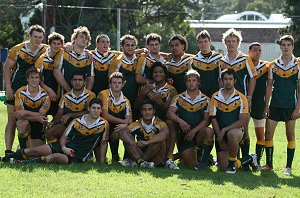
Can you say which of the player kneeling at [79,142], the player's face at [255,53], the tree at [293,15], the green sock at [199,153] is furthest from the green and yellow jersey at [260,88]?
the tree at [293,15]

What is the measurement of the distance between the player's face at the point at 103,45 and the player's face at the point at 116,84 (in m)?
0.72

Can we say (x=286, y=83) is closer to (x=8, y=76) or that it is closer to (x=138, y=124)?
(x=138, y=124)

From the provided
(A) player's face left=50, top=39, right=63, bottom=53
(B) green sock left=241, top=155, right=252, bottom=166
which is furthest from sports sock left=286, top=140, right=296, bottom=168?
(A) player's face left=50, top=39, right=63, bottom=53

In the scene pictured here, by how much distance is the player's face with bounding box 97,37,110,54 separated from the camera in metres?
9.46

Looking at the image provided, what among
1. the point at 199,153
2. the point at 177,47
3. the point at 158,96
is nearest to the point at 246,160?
the point at 199,153

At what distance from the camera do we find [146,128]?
9.02m

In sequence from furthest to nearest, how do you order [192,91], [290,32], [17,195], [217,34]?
[217,34]
[290,32]
[192,91]
[17,195]

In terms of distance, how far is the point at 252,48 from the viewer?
9398 mm

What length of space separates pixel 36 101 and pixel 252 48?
3277 millimetres

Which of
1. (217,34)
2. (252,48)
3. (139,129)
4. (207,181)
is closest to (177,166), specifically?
(139,129)

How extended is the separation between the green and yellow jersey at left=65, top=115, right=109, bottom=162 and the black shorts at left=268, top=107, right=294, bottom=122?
2.39 m

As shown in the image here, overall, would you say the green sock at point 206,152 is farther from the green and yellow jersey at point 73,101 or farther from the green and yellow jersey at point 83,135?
the green and yellow jersey at point 73,101

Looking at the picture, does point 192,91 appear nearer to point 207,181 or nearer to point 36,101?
point 207,181

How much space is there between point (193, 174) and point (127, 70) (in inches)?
79.9
